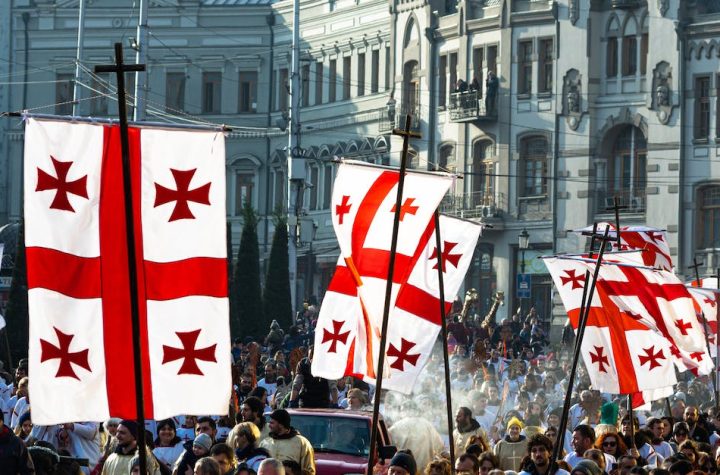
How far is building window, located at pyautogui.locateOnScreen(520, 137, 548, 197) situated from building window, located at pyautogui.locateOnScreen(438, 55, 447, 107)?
3950mm

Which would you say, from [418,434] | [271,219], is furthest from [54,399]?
[271,219]

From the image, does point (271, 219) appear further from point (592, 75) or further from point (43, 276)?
point (43, 276)

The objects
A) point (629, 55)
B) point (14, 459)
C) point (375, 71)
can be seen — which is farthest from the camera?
point (375, 71)

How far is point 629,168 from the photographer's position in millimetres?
55625

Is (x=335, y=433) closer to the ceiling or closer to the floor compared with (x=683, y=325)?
closer to the floor

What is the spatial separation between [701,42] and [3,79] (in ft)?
101

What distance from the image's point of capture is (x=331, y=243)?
65250 mm

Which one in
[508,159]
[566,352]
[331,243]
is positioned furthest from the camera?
[331,243]

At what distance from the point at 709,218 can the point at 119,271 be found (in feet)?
140

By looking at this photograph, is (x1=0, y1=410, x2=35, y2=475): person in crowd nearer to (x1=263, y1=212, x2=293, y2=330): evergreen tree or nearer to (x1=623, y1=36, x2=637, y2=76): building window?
(x1=263, y1=212, x2=293, y2=330): evergreen tree

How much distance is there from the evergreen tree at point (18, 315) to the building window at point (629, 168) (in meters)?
20.9

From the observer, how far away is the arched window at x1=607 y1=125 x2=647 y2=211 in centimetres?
5525

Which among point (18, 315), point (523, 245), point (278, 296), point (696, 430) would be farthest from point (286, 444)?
point (523, 245)

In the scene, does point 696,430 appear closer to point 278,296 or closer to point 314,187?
point 278,296
